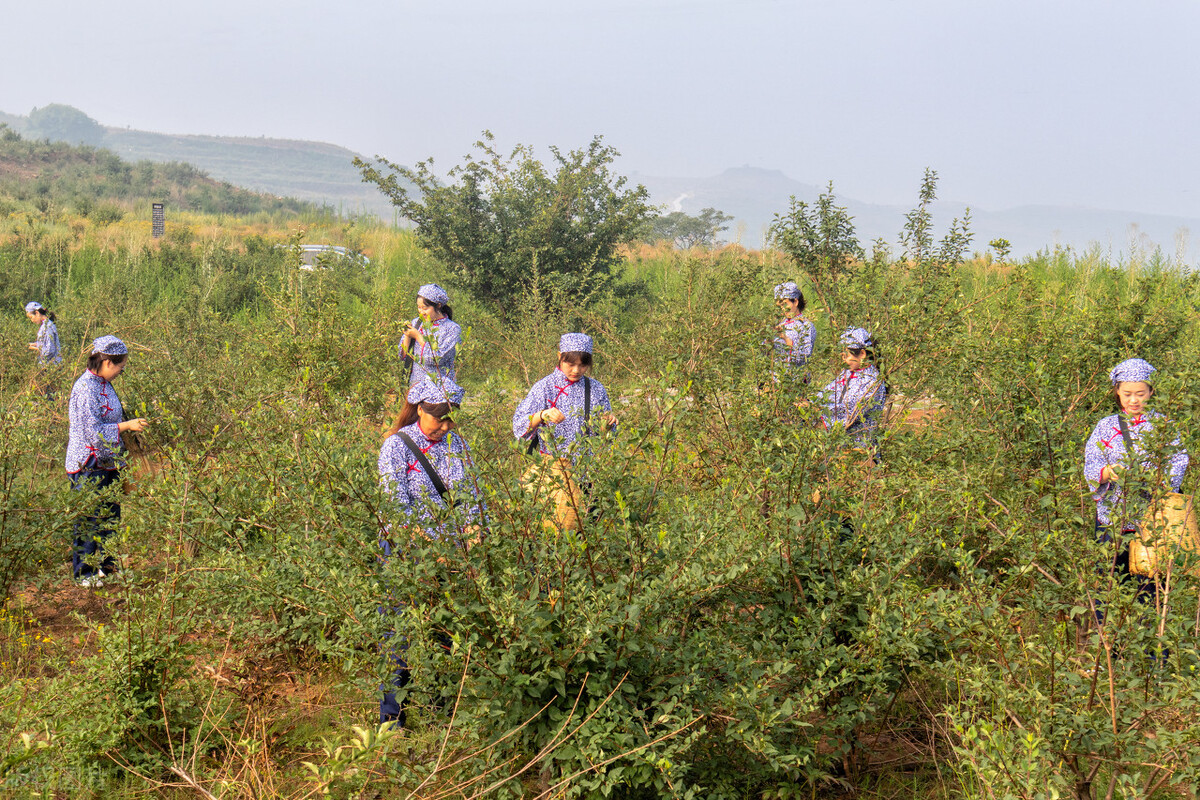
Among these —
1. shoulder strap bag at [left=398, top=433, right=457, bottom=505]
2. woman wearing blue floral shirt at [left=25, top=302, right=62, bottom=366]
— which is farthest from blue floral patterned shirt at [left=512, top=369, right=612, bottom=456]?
woman wearing blue floral shirt at [left=25, top=302, right=62, bottom=366]

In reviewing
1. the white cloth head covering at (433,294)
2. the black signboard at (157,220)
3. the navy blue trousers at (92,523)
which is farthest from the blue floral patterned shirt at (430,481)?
the black signboard at (157,220)

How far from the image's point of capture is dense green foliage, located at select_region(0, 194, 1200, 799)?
2445 millimetres

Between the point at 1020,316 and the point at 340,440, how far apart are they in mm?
4757

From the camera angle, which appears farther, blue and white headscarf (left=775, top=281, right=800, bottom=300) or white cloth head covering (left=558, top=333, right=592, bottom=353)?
blue and white headscarf (left=775, top=281, right=800, bottom=300)

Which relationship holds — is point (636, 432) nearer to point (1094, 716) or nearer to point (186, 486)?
point (1094, 716)

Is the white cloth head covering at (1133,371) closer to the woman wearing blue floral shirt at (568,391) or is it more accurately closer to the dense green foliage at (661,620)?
the dense green foliage at (661,620)

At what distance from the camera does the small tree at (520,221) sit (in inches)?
464

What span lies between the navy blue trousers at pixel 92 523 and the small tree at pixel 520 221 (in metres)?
7.11

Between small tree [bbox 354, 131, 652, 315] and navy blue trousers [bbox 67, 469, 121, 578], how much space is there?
711 centimetres

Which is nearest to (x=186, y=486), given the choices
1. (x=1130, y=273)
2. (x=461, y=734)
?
(x=461, y=734)

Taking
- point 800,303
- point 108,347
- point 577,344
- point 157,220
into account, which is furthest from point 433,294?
point 157,220

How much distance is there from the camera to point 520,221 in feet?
39.8

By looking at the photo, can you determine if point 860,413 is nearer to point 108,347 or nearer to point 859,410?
point 859,410

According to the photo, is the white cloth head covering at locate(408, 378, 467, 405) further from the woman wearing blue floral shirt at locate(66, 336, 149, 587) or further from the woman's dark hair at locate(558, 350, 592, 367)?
the woman wearing blue floral shirt at locate(66, 336, 149, 587)
